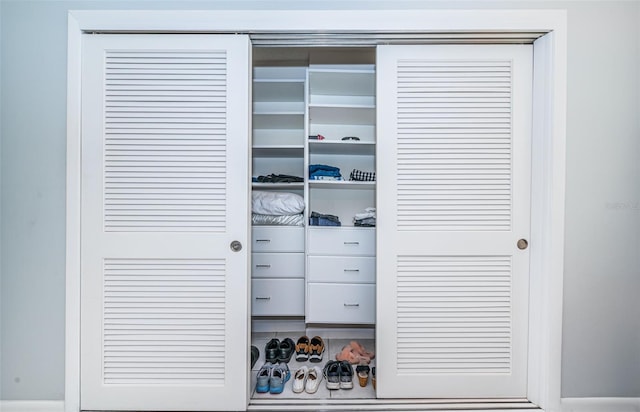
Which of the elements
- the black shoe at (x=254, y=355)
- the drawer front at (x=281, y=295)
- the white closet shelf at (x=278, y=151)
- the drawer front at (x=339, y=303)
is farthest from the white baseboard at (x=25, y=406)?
the white closet shelf at (x=278, y=151)

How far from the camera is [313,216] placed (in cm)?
236

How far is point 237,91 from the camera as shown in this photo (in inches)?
57.9

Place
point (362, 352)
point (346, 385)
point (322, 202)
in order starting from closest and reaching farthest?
point (346, 385) < point (362, 352) < point (322, 202)

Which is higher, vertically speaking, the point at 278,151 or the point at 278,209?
the point at 278,151

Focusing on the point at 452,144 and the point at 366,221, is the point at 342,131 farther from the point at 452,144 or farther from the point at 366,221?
the point at 452,144

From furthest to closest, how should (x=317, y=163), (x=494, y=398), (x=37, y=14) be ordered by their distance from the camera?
(x=317, y=163) < (x=494, y=398) < (x=37, y=14)

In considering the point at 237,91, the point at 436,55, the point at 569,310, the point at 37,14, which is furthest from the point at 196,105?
the point at 569,310

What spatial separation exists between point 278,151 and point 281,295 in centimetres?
114

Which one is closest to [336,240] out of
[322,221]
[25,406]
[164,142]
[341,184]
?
[322,221]

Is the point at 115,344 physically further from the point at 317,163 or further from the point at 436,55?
the point at 436,55

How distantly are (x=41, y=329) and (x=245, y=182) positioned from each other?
3.91 feet

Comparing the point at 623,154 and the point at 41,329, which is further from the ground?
the point at 623,154

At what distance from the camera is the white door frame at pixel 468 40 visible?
1410 mm

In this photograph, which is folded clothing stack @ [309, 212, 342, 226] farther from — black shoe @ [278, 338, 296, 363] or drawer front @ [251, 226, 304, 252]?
black shoe @ [278, 338, 296, 363]
